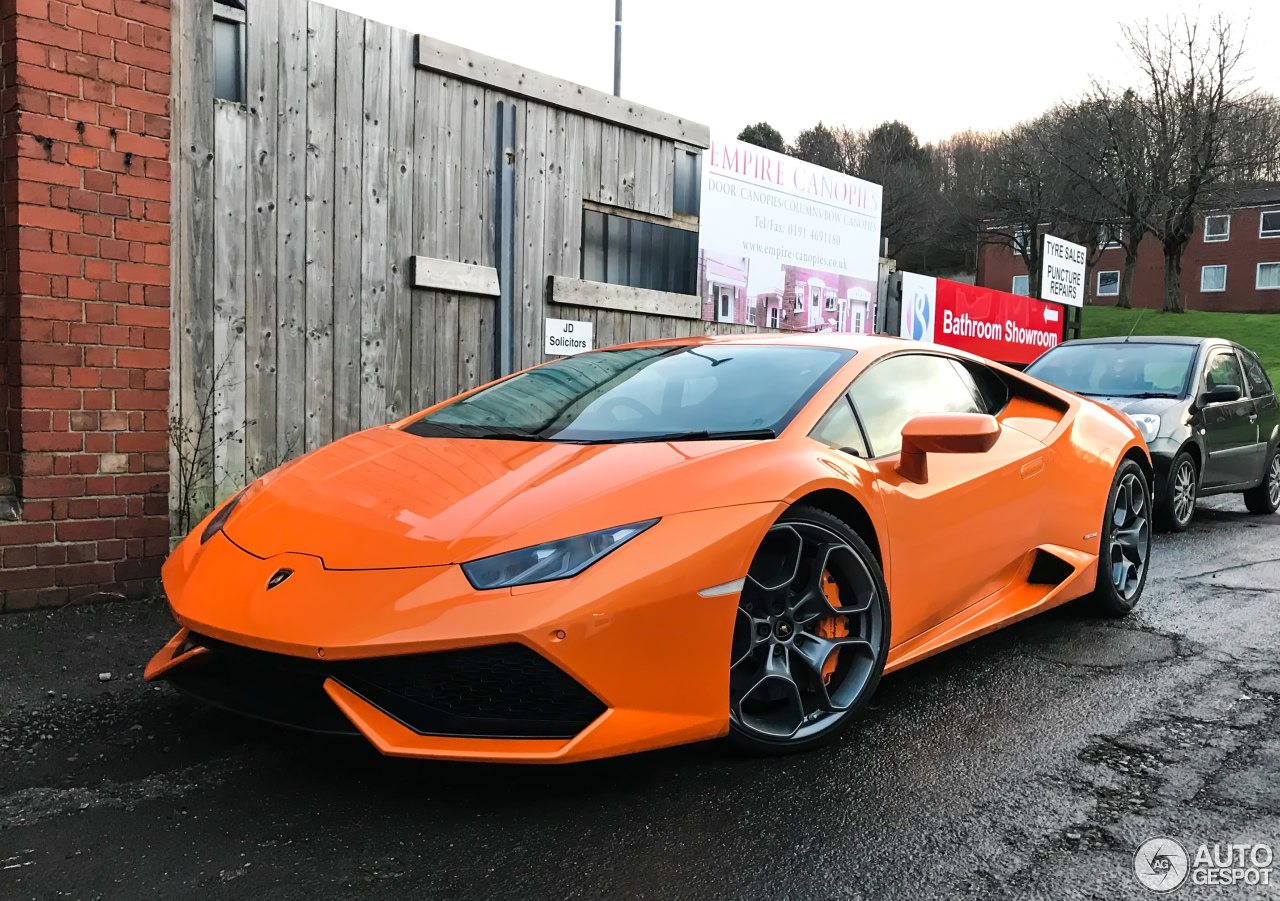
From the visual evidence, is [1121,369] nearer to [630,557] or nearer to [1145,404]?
[1145,404]

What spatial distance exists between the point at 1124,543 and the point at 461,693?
11.5ft

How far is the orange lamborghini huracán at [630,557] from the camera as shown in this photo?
236cm

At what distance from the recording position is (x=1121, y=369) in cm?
820

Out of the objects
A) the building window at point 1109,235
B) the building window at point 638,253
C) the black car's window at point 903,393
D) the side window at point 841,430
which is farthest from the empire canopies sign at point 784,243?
the building window at point 1109,235

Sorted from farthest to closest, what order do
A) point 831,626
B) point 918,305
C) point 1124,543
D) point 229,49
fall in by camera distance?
point 918,305
point 229,49
point 1124,543
point 831,626

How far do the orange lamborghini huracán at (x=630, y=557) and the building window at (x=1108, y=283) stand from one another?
54.9 m

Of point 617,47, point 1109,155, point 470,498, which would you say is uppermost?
point 1109,155

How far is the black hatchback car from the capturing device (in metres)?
7.30

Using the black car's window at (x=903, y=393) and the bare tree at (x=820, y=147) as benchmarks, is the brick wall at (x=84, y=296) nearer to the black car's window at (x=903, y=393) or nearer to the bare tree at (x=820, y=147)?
the black car's window at (x=903, y=393)

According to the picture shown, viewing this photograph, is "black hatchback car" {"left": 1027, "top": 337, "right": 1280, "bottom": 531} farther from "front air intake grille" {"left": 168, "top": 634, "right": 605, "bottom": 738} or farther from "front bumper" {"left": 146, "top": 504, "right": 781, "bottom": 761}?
"front air intake grille" {"left": 168, "top": 634, "right": 605, "bottom": 738}

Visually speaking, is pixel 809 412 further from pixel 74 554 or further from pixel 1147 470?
pixel 74 554

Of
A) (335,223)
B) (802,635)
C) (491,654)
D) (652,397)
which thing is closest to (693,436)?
(652,397)

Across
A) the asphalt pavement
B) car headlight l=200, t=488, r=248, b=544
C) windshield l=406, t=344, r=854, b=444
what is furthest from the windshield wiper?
Answer: car headlight l=200, t=488, r=248, b=544

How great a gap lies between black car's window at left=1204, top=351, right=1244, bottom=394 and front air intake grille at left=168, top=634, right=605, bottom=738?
711cm
